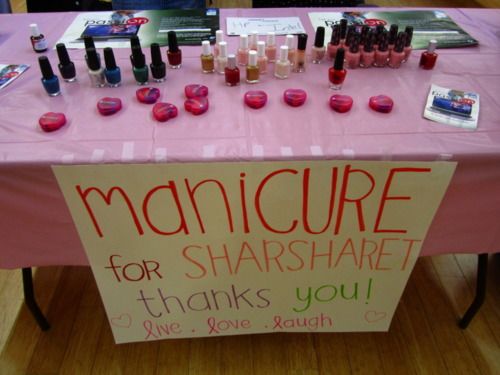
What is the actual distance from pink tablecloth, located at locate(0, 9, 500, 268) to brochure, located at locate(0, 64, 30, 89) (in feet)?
0.05

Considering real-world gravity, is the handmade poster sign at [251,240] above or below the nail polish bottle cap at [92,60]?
below

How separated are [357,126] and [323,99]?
12 centimetres

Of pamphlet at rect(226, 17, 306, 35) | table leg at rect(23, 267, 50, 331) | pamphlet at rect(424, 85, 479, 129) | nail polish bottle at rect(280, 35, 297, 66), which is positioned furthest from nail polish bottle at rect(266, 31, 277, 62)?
table leg at rect(23, 267, 50, 331)

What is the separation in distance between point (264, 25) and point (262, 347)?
0.93 metres

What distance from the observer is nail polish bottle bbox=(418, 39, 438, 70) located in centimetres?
89

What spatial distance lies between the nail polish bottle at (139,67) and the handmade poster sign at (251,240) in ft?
0.89

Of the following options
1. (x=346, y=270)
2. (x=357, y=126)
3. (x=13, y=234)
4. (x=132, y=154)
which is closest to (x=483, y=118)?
(x=357, y=126)

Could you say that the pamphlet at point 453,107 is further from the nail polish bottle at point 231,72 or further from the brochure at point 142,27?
the brochure at point 142,27

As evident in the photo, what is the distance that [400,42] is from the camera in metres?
0.88

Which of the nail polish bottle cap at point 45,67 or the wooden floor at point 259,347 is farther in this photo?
the wooden floor at point 259,347

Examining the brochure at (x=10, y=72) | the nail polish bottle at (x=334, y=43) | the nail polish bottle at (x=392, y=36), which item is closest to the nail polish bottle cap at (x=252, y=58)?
the nail polish bottle at (x=334, y=43)

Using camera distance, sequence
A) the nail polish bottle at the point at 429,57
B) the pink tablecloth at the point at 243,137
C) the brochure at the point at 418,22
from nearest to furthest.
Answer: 1. the pink tablecloth at the point at 243,137
2. the nail polish bottle at the point at 429,57
3. the brochure at the point at 418,22

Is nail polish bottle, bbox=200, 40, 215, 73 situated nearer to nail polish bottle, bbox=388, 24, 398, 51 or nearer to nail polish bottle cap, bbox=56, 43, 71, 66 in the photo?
nail polish bottle cap, bbox=56, 43, 71, 66

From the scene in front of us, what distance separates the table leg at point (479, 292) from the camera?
98cm
